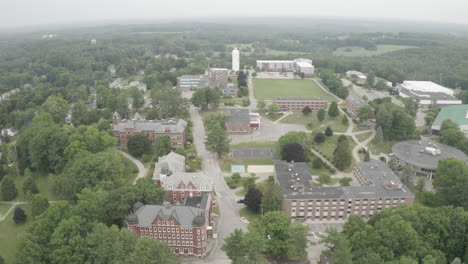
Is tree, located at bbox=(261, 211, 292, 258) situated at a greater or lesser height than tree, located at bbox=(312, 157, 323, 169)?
greater

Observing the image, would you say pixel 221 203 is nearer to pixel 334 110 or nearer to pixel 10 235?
pixel 10 235

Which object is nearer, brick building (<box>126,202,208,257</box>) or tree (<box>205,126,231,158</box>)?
brick building (<box>126,202,208,257</box>)

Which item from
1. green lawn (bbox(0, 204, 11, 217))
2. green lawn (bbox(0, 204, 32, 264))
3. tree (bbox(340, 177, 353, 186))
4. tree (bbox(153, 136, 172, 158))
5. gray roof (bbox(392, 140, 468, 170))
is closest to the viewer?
green lawn (bbox(0, 204, 32, 264))

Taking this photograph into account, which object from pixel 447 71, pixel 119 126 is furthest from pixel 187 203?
pixel 447 71

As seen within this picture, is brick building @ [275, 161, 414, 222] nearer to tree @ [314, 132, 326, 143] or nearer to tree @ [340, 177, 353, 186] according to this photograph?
tree @ [340, 177, 353, 186]

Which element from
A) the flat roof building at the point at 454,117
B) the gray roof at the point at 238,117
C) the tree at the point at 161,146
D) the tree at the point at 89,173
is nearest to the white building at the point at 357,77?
the flat roof building at the point at 454,117

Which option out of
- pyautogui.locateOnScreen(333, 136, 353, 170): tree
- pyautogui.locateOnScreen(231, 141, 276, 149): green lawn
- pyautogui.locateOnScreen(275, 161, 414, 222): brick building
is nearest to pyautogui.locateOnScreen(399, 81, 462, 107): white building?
pyautogui.locateOnScreen(333, 136, 353, 170): tree

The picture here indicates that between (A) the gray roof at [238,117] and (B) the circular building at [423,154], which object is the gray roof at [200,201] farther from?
(B) the circular building at [423,154]
